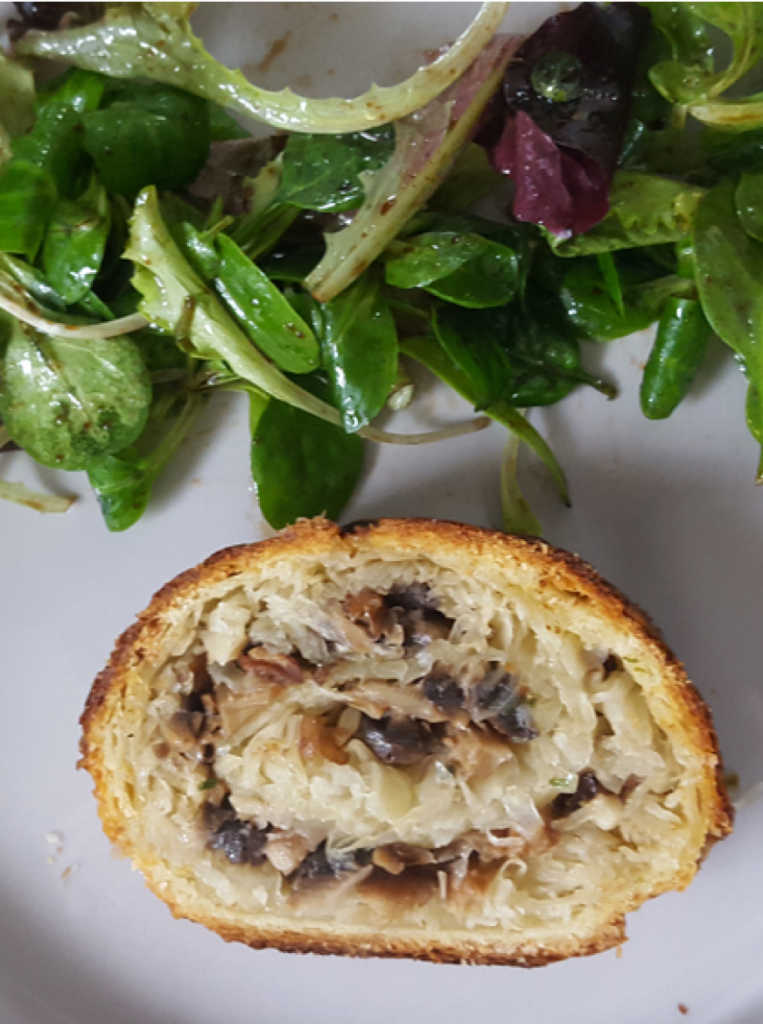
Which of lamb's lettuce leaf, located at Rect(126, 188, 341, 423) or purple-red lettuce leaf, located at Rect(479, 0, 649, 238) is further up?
purple-red lettuce leaf, located at Rect(479, 0, 649, 238)

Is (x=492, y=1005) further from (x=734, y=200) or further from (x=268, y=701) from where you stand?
(x=734, y=200)

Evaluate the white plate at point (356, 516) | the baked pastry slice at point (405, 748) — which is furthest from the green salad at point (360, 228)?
the baked pastry slice at point (405, 748)

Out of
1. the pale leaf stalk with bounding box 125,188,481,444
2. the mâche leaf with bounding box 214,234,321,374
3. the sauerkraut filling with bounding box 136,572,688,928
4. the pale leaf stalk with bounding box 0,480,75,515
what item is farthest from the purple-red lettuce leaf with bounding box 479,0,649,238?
the pale leaf stalk with bounding box 0,480,75,515

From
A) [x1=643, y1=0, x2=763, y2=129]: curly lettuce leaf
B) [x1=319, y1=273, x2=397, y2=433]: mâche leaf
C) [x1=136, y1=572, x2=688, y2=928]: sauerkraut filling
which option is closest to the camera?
[x1=643, y1=0, x2=763, y2=129]: curly lettuce leaf

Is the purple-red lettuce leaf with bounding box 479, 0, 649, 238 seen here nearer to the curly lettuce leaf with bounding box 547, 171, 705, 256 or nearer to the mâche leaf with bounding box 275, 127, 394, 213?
the curly lettuce leaf with bounding box 547, 171, 705, 256

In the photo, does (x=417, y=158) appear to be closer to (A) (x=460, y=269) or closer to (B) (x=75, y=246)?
(A) (x=460, y=269)

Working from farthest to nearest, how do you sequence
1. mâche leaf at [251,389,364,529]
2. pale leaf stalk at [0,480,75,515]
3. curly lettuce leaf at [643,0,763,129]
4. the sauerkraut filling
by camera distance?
pale leaf stalk at [0,480,75,515] < mâche leaf at [251,389,364,529] < the sauerkraut filling < curly lettuce leaf at [643,0,763,129]

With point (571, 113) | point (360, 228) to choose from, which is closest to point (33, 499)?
point (360, 228)
